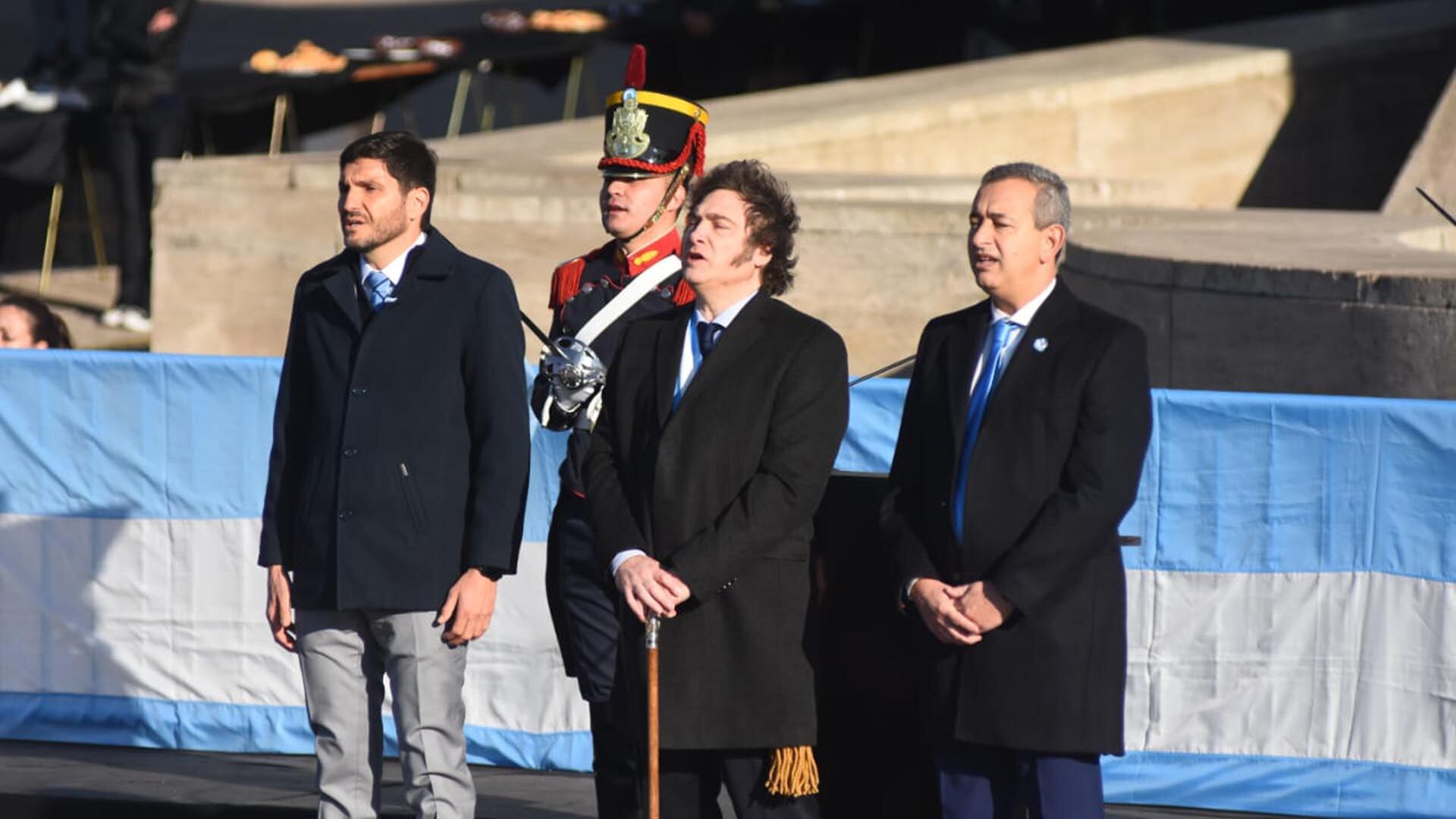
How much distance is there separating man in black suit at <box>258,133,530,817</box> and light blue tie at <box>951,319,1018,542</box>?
1143mm

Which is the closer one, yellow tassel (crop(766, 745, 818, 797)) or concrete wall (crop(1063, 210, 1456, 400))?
yellow tassel (crop(766, 745, 818, 797))

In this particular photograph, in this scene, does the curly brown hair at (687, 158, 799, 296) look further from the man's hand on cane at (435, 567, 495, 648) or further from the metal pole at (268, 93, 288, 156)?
the metal pole at (268, 93, 288, 156)

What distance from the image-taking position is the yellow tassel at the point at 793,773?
4973 mm

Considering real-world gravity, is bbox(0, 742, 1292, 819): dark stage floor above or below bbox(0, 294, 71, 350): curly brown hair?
below

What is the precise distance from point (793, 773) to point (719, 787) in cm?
30

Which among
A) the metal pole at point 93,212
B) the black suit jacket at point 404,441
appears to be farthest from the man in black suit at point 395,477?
the metal pole at point 93,212

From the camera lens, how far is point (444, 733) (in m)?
5.55

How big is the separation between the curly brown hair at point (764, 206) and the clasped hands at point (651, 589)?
2.24ft

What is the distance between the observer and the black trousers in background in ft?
46.1

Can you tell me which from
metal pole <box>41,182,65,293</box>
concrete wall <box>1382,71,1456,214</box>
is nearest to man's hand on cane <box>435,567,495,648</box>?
concrete wall <box>1382,71,1456,214</box>

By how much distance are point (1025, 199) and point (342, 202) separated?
166 cm

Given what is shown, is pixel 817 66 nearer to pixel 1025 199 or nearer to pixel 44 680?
pixel 44 680

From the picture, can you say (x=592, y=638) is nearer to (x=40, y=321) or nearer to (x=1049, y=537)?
(x=1049, y=537)

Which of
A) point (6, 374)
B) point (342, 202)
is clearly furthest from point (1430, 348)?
point (6, 374)
